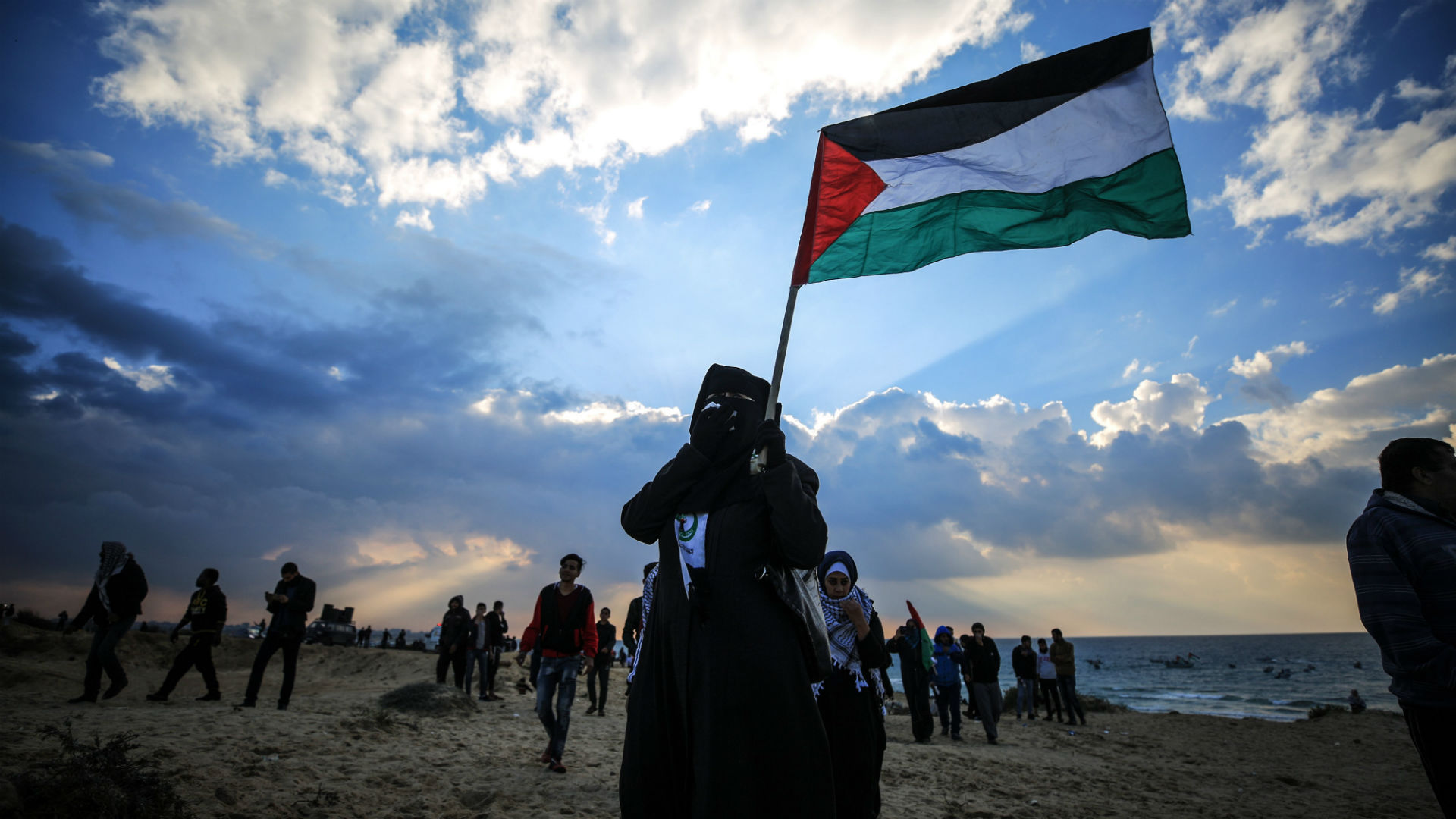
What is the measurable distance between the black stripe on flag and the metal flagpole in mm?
1716

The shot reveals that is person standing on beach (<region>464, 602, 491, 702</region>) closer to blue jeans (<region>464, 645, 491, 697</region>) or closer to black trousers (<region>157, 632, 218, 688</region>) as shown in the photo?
blue jeans (<region>464, 645, 491, 697</region>)

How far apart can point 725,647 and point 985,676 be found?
38.1ft

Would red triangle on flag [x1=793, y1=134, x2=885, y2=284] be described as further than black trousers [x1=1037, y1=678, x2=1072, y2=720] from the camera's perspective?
No

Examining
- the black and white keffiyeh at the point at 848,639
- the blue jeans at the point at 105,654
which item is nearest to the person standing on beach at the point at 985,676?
the black and white keffiyeh at the point at 848,639

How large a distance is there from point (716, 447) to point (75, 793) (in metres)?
4.01

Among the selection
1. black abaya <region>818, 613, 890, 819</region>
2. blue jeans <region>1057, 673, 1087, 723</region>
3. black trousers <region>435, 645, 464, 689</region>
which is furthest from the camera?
blue jeans <region>1057, 673, 1087, 723</region>

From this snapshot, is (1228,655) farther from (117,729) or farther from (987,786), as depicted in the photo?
(117,729)

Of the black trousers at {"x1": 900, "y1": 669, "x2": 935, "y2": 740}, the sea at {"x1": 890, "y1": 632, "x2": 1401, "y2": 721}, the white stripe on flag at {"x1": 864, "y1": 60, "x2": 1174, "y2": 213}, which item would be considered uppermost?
the white stripe on flag at {"x1": 864, "y1": 60, "x2": 1174, "y2": 213}

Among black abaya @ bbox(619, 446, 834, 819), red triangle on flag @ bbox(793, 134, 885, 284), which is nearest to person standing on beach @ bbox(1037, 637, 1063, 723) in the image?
red triangle on flag @ bbox(793, 134, 885, 284)

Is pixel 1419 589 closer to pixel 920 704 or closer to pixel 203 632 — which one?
pixel 920 704

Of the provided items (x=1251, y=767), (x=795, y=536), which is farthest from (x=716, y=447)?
(x=1251, y=767)

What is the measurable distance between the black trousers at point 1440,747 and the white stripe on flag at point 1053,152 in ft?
11.7

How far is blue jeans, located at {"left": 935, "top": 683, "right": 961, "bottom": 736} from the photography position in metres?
11.7

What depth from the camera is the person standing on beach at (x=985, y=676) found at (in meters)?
11.5
